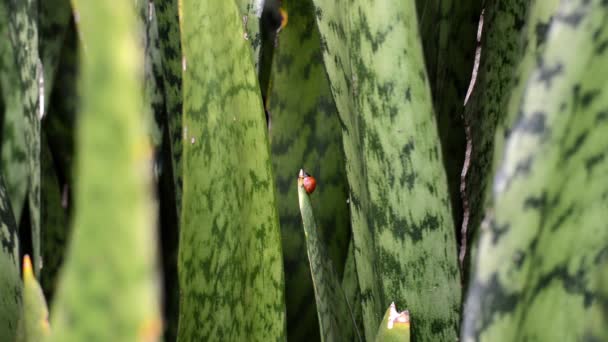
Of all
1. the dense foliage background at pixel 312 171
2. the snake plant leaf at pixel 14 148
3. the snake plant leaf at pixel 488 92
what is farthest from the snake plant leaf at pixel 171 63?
the snake plant leaf at pixel 488 92

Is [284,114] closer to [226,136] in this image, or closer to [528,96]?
[226,136]

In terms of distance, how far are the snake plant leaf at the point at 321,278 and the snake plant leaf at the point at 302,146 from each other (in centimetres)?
13

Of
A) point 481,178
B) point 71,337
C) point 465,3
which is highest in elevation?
point 465,3

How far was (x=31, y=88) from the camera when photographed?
0.48 m

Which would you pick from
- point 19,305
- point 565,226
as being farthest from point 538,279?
point 19,305

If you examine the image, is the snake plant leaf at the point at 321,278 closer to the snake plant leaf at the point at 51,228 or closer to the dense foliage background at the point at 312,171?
the dense foliage background at the point at 312,171

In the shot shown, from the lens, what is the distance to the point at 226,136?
407 mm

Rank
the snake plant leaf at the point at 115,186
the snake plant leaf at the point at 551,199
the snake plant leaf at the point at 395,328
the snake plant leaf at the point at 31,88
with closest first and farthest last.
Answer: the snake plant leaf at the point at 115,186, the snake plant leaf at the point at 551,199, the snake plant leaf at the point at 395,328, the snake plant leaf at the point at 31,88

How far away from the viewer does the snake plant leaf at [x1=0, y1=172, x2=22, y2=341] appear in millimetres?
434

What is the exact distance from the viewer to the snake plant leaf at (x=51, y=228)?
1.99 feet

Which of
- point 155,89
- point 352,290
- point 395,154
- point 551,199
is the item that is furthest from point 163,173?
point 551,199

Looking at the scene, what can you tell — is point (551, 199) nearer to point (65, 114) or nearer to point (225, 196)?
A: point (225, 196)

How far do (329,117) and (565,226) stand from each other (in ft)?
1.12

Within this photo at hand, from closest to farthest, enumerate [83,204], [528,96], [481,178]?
[83,204], [528,96], [481,178]
